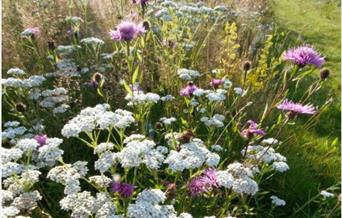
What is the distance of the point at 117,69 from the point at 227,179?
216cm

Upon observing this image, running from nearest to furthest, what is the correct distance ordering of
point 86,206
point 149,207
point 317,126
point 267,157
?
1. point 149,207
2. point 86,206
3. point 267,157
4. point 317,126

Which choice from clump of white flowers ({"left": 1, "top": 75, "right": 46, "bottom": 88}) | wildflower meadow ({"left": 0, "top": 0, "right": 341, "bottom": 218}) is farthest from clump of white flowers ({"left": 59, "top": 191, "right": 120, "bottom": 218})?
clump of white flowers ({"left": 1, "top": 75, "right": 46, "bottom": 88})

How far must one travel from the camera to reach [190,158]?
2.64 m

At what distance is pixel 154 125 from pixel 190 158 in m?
1.34

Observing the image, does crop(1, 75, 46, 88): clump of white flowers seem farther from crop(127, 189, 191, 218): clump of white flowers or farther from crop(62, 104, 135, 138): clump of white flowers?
crop(127, 189, 191, 218): clump of white flowers

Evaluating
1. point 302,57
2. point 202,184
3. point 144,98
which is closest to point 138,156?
point 202,184

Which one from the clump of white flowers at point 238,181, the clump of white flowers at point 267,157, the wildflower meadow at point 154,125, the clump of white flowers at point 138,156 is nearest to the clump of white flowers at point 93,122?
the wildflower meadow at point 154,125

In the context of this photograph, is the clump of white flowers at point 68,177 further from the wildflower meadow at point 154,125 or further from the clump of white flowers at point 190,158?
the clump of white flowers at point 190,158

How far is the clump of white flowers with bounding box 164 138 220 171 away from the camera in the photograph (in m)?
2.61

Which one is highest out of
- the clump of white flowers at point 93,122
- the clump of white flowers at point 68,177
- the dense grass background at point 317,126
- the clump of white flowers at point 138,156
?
the clump of white flowers at point 93,122

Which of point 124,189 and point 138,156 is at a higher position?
point 138,156

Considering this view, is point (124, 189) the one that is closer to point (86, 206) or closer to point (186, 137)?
point (86, 206)

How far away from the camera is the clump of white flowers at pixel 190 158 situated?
2.61 metres

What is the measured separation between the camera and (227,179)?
8.61 ft
